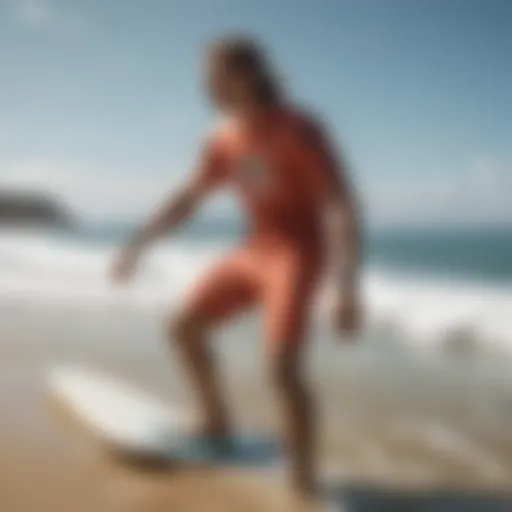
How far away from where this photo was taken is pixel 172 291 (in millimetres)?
2033

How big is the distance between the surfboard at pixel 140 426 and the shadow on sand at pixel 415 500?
148 millimetres

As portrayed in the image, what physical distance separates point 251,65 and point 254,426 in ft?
2.18

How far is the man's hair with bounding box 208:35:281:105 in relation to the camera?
142 cm

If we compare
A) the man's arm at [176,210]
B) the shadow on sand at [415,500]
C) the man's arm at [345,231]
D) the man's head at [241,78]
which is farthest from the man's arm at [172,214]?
the shadow on sand at [415,500]

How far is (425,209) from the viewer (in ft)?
6.27

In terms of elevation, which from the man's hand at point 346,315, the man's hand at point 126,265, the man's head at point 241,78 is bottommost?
the man's hand at point 346,315

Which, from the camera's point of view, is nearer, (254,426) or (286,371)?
(286,371)

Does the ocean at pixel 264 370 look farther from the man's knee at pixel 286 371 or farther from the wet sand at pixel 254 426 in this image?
the man's knee at pixel 286 371

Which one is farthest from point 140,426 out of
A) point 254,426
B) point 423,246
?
point 423,246

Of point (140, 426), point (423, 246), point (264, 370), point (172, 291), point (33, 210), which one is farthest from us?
point (423, 246)

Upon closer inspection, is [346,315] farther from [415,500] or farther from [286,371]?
[415,500]

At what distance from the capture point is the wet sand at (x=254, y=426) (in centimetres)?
142

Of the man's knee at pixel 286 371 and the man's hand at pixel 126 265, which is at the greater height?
the man's hand at pixel 126 265

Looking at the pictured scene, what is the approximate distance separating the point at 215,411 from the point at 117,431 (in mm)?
183
